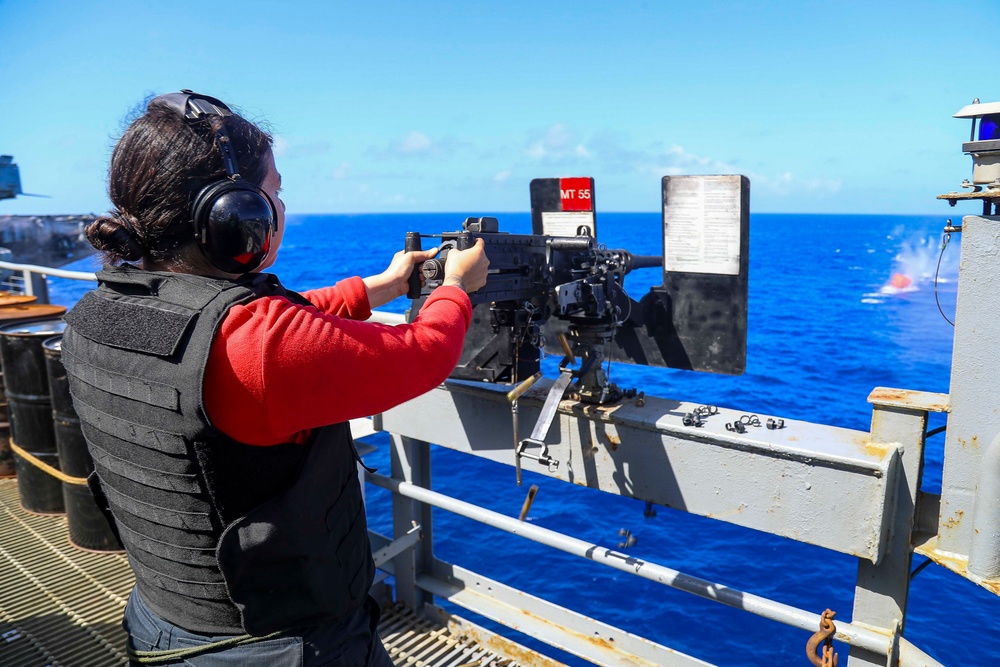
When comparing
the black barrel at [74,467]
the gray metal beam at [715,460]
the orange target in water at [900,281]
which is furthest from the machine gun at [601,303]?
the orange target in water at [900,281]

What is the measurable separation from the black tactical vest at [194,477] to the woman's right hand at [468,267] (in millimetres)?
602

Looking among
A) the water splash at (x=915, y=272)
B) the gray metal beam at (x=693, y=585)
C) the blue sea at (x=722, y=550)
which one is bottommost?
the blue sea at (x=722, y=550)

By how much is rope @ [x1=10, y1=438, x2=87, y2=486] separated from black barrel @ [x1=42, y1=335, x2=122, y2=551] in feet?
0.07

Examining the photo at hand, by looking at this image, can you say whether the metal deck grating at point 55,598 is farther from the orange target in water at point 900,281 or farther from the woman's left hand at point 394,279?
the orange target in water at point 900,281

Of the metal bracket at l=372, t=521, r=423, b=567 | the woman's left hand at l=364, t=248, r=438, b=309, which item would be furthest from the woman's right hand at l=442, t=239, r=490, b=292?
the metal bracket at l=372, t=521, r=423, b=567

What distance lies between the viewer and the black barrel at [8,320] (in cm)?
539

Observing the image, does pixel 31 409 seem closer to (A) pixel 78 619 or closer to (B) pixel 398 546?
(A) pixel 78 619

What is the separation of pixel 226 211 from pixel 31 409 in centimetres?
444

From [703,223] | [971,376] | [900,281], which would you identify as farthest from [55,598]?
[900,281]

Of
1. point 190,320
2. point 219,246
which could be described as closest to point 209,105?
point 219,246

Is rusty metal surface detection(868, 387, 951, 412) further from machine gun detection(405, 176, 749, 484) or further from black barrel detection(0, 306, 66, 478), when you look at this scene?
black barrel detection(0, 306, 66, 478)

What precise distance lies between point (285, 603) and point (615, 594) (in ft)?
27.2

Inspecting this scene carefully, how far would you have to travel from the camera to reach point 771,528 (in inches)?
111

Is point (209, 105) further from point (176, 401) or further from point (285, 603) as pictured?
point (285, 603)
